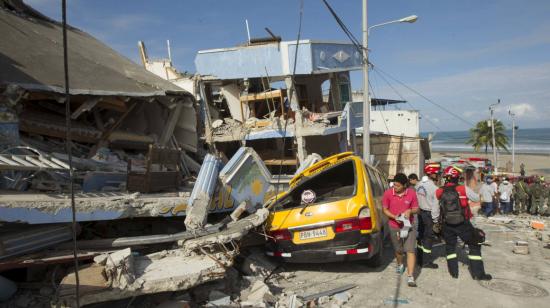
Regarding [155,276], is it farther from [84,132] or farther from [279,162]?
[279,162]

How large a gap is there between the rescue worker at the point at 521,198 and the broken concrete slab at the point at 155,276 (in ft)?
47.2

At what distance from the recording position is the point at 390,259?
7230 mm

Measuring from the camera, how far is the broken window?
6938 millimetres

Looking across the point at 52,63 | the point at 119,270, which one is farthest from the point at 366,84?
the point at 119,270

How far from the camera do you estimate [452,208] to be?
6102mm

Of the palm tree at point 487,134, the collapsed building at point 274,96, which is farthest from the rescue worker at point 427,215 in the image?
the palm tree at point 487,134

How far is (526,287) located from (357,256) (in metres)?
2.19

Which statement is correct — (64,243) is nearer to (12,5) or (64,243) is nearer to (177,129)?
(177,129)

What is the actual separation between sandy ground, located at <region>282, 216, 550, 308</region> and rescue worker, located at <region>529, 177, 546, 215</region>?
887 centimetres

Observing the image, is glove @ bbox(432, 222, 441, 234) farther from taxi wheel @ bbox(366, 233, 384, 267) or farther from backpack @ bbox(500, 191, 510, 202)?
backpack @ bbox(500, 191, 510, 202)

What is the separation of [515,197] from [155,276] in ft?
51.1

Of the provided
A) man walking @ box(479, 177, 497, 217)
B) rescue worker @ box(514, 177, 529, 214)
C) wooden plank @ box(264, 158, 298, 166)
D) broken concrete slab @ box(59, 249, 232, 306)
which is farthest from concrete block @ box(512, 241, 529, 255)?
wooden plank @ box(264, 158, 298, 166)

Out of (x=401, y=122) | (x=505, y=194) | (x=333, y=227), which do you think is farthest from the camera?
(x=401, y=122)

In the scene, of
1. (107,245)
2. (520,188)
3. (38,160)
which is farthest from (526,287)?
(520,188)
